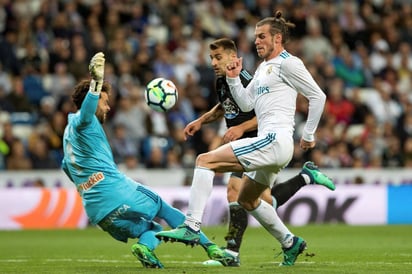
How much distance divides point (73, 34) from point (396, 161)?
6905mm

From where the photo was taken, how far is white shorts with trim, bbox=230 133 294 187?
8945 millimetres

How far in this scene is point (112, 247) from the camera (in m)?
13.2

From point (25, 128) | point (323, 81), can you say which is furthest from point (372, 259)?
point (323, 81)

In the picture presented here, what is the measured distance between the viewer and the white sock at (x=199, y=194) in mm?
8828

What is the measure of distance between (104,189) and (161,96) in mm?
1333

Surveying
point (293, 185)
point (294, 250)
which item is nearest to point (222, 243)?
point (293, 185)

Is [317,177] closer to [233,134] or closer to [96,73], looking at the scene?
[233,134]

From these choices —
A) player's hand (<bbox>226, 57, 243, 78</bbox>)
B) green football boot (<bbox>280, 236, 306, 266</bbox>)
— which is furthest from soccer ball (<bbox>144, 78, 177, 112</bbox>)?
green football boot (<bbox>280, 236, 306, 266</bbox>)

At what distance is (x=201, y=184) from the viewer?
8.89 meters

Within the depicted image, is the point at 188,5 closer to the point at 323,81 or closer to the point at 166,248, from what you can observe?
the point at 323,81

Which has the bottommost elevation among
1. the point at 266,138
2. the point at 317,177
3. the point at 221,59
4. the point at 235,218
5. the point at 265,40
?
the point at 235,218

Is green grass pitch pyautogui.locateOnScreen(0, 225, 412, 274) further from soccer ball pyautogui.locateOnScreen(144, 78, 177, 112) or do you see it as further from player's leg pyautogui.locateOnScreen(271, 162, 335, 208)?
soccer ball pyautogui.locateOnScreen(144, 78, 177, 112)

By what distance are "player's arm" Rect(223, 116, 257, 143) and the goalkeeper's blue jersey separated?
119 cm

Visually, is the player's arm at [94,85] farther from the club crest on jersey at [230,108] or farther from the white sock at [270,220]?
the white sock at [270,220]
